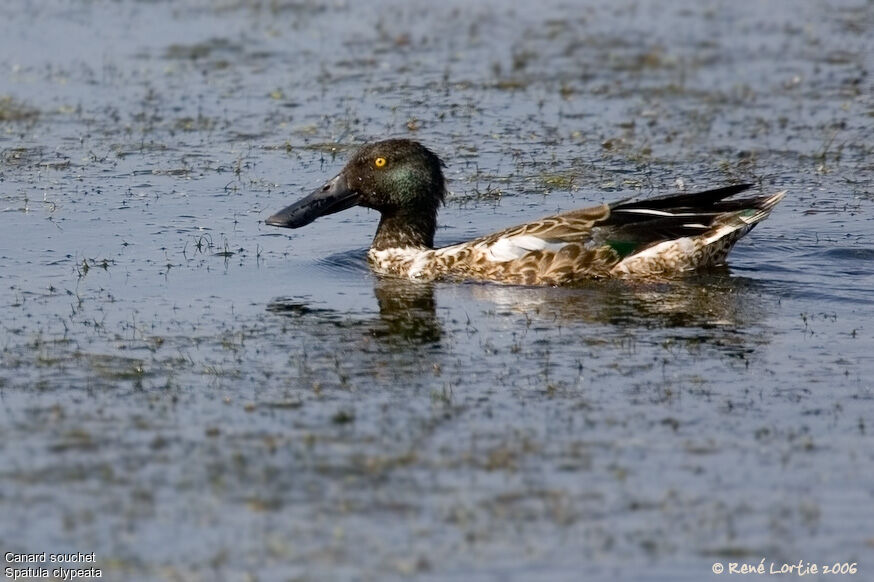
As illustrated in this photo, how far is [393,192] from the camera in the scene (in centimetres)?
1231

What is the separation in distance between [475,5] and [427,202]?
12.6m

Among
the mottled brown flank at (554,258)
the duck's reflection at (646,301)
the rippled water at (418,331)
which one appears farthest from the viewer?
the mottled brown flank at (554,258)

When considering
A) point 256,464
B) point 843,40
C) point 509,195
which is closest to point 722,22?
point 843,40

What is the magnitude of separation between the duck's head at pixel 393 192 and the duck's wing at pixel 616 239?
78 centimetres

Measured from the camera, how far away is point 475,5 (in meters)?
24.3

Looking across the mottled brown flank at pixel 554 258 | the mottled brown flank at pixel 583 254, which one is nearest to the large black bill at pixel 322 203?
the mottled brown flank at pixel 583 254

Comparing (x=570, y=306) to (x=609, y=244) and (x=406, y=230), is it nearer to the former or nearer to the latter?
(x=609, y=244)

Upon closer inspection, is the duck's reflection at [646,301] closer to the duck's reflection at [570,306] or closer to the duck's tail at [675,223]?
the duck's reflection at [570,306]

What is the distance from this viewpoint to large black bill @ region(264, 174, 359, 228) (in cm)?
1227

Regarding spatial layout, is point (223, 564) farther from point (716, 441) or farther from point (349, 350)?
point (349, 350)

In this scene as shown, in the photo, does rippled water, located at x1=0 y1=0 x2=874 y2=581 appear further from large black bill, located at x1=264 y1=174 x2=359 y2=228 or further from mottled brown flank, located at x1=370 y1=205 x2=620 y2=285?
large black bill, located at x1=264 y1=174 x2=359 y2=228

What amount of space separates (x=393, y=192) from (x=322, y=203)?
0.59 m

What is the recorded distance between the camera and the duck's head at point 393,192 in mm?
12234

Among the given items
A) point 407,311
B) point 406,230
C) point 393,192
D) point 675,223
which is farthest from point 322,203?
point 675,223
